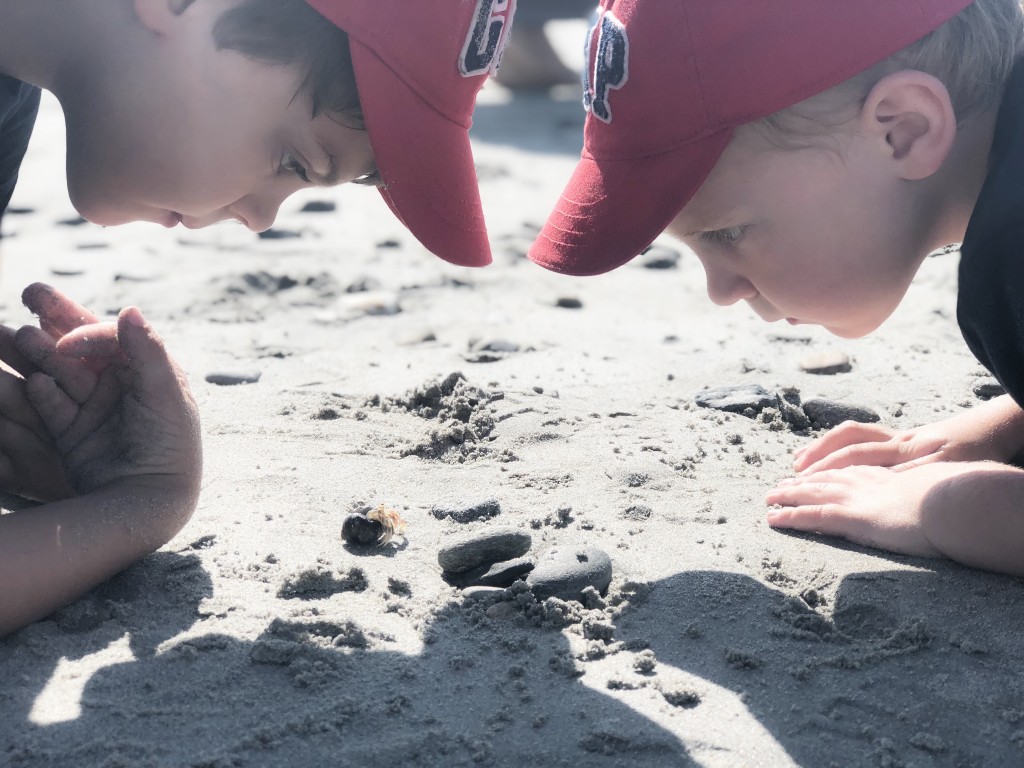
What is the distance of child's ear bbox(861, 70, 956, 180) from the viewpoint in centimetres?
192

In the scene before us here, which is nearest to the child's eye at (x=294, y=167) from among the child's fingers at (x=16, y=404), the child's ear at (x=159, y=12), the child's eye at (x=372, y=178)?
the child's eye at (x=372, y=178)

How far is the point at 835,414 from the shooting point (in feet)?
8.96

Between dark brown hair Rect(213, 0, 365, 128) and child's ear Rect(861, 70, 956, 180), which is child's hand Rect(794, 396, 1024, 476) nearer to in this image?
Answer: child's ear Rect(861, 70, 956, 180)

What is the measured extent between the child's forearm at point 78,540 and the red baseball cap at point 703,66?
0.99 meters

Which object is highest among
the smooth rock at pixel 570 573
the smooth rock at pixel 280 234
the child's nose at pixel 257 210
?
the child's nose at pixel 257 210

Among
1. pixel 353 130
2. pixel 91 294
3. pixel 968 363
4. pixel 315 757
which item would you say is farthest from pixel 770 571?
pixel 91 294

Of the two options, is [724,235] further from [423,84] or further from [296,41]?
[296,41]

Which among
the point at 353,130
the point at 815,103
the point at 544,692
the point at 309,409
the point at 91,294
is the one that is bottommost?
the point at 91,294

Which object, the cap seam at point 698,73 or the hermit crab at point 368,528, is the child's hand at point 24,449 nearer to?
the hermit crab at point 368,528

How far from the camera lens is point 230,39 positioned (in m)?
2.14

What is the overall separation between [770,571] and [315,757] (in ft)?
2.95

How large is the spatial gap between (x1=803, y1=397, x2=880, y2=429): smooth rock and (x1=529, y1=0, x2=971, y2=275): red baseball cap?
0.90 m

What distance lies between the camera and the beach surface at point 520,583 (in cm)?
158

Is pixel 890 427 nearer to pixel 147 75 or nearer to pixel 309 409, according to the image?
pixel 309 409
